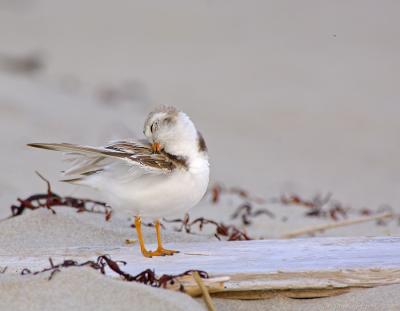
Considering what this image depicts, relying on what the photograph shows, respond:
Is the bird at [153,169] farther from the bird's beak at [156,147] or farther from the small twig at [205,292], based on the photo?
the small twig at [205,292]

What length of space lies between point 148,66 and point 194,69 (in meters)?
0.79

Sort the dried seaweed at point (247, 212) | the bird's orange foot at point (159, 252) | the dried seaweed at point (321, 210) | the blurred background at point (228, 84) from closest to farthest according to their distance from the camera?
the bird's orange foot at point (159, 252), the dried seaweed at point (247, 212), the dried seaweed at point (321, 210), the blurred background at point (228, 84)

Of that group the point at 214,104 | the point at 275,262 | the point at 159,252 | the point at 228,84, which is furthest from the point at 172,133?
the point at 228,84

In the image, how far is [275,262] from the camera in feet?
13.4

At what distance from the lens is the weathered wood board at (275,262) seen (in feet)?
12.7

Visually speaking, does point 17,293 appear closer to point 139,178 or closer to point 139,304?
point 139,304

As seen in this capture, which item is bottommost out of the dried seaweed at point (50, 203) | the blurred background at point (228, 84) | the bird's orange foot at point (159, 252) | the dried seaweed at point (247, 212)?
the bird's orange foot at point (159, 252)

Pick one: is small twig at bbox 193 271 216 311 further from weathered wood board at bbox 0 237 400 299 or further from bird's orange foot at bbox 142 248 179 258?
bird's orange foot at bbox 142 248 179 258

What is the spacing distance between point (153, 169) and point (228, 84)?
947cm

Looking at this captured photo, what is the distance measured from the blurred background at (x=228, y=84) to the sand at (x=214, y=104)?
0.10 feet

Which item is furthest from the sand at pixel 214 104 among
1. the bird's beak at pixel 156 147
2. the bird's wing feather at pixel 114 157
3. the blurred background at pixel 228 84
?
the bird's beak at pixel 156 147

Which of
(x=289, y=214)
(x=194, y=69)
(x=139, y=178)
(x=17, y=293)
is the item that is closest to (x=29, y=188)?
(x=289, y=214)

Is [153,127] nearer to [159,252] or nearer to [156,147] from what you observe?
[156,147]

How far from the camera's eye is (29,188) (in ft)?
25.2
